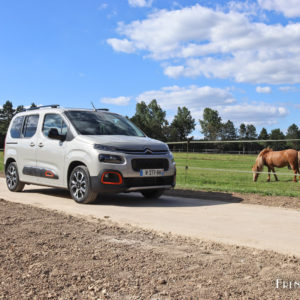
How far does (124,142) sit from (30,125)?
10.3 feet

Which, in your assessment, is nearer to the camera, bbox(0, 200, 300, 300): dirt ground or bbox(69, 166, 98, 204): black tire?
bbox(0, 200, 300, 300): dirt ground

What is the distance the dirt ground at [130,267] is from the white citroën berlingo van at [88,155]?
97.2 inches

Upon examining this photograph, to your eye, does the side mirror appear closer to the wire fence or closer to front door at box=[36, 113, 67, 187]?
front door at box=[36, 113, 67, 187]

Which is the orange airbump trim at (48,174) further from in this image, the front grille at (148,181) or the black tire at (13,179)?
the front grille at (148,181)

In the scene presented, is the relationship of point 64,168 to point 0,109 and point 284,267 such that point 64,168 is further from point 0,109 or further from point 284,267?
point 0,109

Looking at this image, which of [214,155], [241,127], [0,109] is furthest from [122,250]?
[241,127]

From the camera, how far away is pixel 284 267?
3.78 meters

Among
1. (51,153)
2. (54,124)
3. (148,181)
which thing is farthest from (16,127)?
(148,181)

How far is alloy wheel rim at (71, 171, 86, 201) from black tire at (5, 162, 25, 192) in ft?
8.55

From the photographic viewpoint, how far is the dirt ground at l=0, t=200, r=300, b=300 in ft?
10.2

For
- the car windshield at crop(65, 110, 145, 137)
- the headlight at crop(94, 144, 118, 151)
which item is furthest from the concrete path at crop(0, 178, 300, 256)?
the car windshield at crop(65, 110, 145, 137)

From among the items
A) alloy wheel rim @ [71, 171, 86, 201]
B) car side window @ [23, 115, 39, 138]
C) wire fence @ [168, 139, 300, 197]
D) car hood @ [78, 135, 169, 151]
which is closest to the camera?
car hood @ [78, 135, 169, 151]

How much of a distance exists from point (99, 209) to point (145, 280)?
418 centimetres

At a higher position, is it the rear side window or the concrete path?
the rear side window
